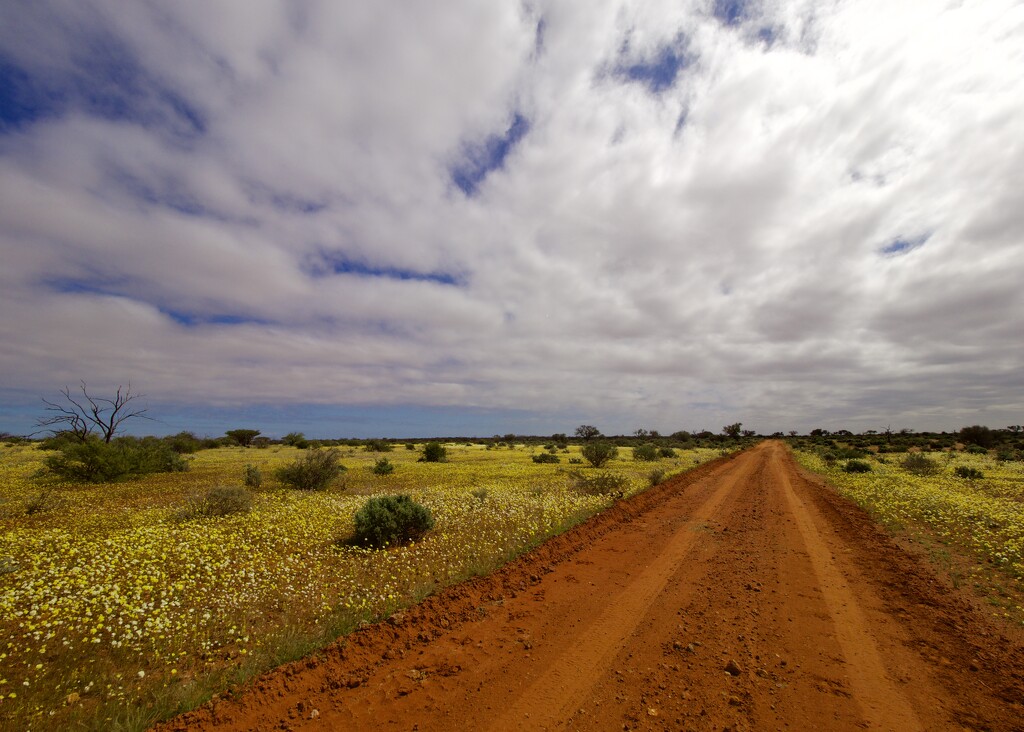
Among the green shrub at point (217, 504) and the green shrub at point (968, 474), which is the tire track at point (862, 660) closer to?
the green shrub at point (217, 504)

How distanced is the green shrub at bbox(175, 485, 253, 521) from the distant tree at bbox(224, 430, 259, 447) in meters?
57.9

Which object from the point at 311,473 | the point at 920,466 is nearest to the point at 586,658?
the point at 311,473

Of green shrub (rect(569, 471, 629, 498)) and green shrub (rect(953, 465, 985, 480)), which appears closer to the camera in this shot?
green shrub (rect(569, 471, 629, 498))

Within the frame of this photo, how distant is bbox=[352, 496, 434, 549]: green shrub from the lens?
10.5 meters

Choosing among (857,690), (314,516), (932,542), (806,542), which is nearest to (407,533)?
(314,516)

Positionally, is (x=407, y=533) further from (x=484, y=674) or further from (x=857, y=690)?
(x=857, y=690)

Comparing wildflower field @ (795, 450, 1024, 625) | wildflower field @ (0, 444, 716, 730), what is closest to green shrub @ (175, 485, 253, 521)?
wildflower field @ (0, 444, 716, 730)

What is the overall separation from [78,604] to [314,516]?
677 cm

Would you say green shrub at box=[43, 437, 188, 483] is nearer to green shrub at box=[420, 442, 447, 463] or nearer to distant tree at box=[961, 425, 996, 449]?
green shrub at box=[420, 442, 447, 463]

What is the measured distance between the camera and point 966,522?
12055 mm

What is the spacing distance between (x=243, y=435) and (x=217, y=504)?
59.2 metres

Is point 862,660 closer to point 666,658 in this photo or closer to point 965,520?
point 666,658

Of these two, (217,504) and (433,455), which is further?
(433,455)

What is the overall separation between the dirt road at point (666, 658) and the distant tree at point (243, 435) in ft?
221
